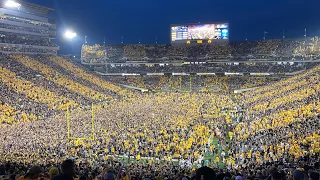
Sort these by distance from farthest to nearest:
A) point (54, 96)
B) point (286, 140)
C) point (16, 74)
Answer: point (16, 74) < point (54, 96) < point (286, 140)

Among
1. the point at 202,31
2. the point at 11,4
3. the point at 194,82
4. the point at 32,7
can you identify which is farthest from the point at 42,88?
the point at 202,31

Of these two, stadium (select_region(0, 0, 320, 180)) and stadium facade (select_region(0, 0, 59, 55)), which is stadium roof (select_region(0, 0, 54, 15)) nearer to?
stadium facade (select_region(0, 0, 59, 55))

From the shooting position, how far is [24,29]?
2265 inches

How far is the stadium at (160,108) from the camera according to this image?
43.4ft

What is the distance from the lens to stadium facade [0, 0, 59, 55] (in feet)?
169

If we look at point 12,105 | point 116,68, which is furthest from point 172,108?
point 116,68

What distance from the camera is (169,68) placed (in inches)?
2571

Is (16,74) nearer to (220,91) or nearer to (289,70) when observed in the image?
(220,91)

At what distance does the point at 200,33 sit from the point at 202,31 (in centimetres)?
61

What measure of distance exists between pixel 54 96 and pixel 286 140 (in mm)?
29675

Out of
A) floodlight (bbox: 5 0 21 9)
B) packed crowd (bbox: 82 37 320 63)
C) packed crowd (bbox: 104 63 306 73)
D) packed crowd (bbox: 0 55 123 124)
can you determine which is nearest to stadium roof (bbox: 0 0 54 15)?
floodlight (bbox: 5 0 21 9)

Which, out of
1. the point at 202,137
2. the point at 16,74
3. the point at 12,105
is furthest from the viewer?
the point at 16,74

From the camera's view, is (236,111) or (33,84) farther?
(33,84)

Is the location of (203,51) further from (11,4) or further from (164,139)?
(164,139)
